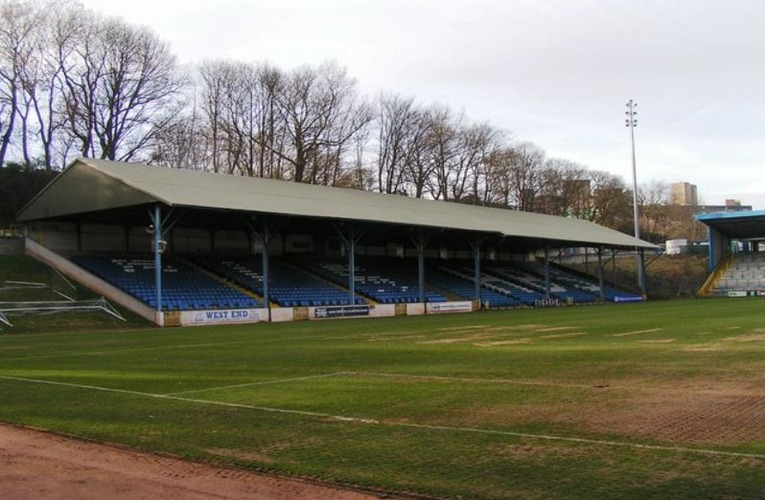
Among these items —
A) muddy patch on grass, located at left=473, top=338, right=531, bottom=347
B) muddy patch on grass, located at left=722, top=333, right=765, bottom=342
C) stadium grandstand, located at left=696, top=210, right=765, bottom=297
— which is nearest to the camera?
muddy patch on grass, located at left=722, top=333, right=765, bottom=342

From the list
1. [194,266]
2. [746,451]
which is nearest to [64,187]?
[194,266]

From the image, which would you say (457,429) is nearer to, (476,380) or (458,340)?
(476,380)

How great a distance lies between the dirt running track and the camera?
557 cm

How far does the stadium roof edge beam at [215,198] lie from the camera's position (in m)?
33.7

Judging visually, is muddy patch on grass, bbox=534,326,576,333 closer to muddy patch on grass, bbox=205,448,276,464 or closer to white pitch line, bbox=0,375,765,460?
white pitch line, bbox=0,375,765,460

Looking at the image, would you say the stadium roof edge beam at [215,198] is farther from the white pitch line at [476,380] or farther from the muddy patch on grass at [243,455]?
the muddy patch on grass at [243,455]

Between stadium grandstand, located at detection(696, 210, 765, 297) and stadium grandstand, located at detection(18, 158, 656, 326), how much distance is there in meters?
14.4

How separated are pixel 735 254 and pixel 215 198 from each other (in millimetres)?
67227

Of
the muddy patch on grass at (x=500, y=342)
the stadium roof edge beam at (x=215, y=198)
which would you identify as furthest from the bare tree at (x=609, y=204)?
the muddy patch on grass at (x=500, y=342)

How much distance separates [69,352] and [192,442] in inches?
548

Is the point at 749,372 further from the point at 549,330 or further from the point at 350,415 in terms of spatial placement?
the point at 549,330

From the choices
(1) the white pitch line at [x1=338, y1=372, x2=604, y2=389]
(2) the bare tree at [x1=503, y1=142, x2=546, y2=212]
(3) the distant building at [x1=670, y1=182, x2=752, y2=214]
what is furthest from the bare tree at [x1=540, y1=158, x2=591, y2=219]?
(1) the white pitch line at [x1=338, y1=372, x2=604, y2=389]

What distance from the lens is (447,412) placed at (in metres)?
8.77

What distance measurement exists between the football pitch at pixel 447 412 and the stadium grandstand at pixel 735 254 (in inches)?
2190
